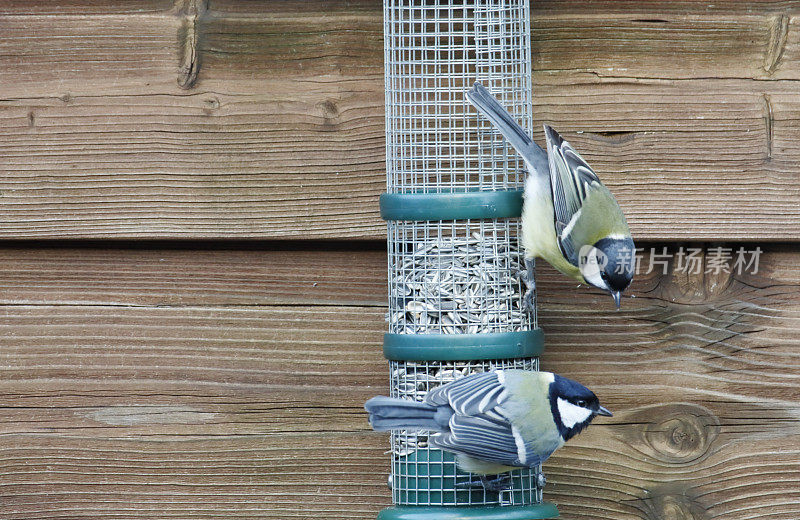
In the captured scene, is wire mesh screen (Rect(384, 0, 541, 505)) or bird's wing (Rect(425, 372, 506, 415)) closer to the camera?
bird's wing (Rect(425, 372, 506, 415))

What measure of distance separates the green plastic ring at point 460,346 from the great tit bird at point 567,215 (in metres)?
0.19

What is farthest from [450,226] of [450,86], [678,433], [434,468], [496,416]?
[678,433]

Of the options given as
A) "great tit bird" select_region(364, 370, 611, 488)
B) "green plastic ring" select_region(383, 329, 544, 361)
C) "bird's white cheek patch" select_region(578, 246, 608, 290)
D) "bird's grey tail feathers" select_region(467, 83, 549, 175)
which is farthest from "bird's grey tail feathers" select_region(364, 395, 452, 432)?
"bird's grey tail feathers" select_region(467, 83, 549, 175)

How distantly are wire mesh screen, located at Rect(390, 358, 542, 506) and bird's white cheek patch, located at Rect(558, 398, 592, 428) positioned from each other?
18 centimetres

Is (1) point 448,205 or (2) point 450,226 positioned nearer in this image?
→ (1) point 448,205

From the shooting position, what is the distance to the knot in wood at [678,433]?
3.18 m

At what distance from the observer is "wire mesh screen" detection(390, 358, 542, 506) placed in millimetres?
2850

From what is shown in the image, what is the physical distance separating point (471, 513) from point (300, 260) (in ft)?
3.33

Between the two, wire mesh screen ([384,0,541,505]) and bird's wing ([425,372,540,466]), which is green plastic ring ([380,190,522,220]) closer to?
wire mesh screen ([384,0,541,505])

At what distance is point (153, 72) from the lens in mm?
3178

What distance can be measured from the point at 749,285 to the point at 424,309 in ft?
3.65

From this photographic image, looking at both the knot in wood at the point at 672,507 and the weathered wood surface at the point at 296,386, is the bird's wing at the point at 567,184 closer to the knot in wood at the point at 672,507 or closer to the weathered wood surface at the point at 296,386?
the weathered wood surface at the point at 296,386

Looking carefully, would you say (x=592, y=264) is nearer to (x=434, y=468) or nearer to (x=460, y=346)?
(x=460, y=346)

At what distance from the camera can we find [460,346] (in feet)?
9.04
